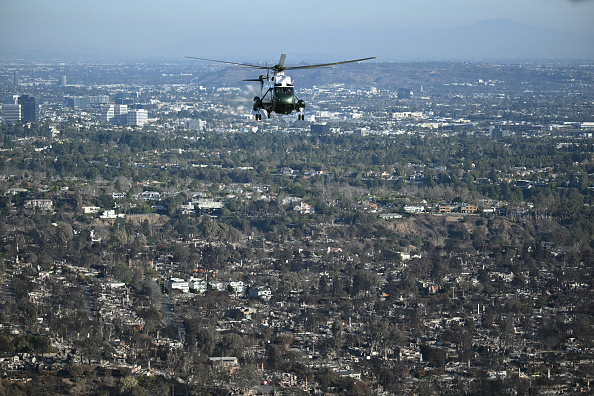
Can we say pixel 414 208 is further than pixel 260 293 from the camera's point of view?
Yes

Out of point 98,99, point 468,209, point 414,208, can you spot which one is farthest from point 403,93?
point 414,208

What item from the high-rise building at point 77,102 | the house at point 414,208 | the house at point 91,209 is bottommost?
the high-rise building at point 77,102

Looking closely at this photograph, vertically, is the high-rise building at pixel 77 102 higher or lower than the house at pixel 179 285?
lower

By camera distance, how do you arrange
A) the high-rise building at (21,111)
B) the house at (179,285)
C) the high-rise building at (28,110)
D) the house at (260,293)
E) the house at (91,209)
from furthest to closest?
the high-rise building at (28,110) → the high-rise building at (21,111) → the house at (91,209) → the house at (179,285) → the house at (260,293)

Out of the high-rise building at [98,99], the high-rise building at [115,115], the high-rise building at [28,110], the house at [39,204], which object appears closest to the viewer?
the house at [39,204]

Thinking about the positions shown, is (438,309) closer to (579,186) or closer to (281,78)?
(281,78)

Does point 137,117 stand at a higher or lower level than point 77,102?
higher

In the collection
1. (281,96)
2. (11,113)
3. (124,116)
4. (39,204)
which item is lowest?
(124,116)

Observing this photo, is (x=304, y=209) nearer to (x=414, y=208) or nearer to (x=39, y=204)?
(x=414, y=208)

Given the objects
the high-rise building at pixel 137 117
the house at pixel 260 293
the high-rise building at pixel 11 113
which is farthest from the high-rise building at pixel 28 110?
the house at pixel 260 293

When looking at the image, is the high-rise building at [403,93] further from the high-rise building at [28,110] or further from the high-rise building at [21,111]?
the high-rise building at [28,110]

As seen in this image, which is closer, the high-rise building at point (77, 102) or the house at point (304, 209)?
the house at point (304, 209)
